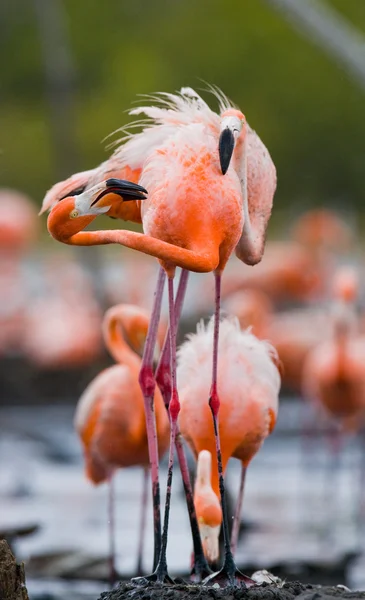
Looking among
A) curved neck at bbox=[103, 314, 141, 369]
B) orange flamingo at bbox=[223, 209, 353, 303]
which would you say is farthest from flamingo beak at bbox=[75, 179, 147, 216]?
orange flamingo at bbox=[223, 209, 353, 303]

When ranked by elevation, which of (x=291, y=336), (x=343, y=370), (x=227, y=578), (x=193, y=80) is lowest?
(x=227, y=578)

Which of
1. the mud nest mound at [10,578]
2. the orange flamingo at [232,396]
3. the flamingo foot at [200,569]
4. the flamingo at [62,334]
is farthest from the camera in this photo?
the flamingo at [62,334]

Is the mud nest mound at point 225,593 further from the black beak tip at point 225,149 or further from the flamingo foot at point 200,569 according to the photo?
the black beak tip at point 225,149

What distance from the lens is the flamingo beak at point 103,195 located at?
4117mm

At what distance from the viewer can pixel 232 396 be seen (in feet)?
16.8

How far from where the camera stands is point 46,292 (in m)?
17.5

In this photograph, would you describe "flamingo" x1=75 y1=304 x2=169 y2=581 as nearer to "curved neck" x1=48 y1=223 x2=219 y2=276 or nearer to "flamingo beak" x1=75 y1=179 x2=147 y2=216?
"curved neck" x1=48 y1=223 x2=219 y2=276

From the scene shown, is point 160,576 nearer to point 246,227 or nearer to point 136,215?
point 246,227

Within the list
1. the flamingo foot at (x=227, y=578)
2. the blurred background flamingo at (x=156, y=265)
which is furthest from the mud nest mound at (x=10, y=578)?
the blurred background flamingo at (x=156, y=265)

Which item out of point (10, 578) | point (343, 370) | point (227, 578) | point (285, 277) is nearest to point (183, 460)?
point (227, 578)

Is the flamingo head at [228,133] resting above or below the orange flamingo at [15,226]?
above

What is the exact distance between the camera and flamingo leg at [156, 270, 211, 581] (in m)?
4.66

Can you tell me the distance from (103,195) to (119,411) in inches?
83.0

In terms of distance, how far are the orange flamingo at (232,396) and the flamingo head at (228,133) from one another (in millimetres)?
999
